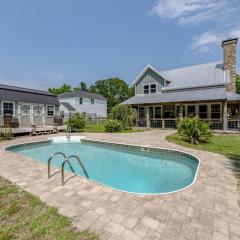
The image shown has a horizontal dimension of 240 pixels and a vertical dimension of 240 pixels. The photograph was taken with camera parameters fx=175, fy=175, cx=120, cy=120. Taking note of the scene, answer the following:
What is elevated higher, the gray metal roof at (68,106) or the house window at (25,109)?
the gray metal roof at (68,106)

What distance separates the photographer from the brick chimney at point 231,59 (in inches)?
795

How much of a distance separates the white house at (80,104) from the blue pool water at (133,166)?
24852 millimetres

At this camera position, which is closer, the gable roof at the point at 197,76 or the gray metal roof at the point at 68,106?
the gable roof at the point at 197,76

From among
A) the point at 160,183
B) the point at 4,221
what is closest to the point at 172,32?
the point at 160,183

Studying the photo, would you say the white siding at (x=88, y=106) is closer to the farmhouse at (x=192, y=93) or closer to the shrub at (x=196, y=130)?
the farmhouse at (x=192, y=93)

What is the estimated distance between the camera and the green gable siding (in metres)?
23.8

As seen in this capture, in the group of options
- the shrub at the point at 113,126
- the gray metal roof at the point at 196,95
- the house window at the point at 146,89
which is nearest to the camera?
the gray metal roof at the point at 196,95

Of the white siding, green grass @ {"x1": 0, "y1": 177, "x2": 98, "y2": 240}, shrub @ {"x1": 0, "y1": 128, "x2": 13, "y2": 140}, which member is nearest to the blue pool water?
shrub @ {"x1": 0, "y1": 128, "x2": 13, "y2": 140}

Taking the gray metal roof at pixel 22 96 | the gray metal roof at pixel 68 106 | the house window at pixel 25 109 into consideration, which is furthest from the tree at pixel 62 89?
the house window at pixel 25 109

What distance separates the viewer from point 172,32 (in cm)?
1964

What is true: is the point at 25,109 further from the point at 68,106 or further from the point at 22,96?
the point at 68,106

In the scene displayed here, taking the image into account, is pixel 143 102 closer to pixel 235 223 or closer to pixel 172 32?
pixel 172 32

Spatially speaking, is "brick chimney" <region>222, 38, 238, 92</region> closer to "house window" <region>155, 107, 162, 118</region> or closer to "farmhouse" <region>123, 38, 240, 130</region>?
"farmhouse" <region>123, 38, 240, 130</region>

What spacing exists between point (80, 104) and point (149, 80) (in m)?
20.3
